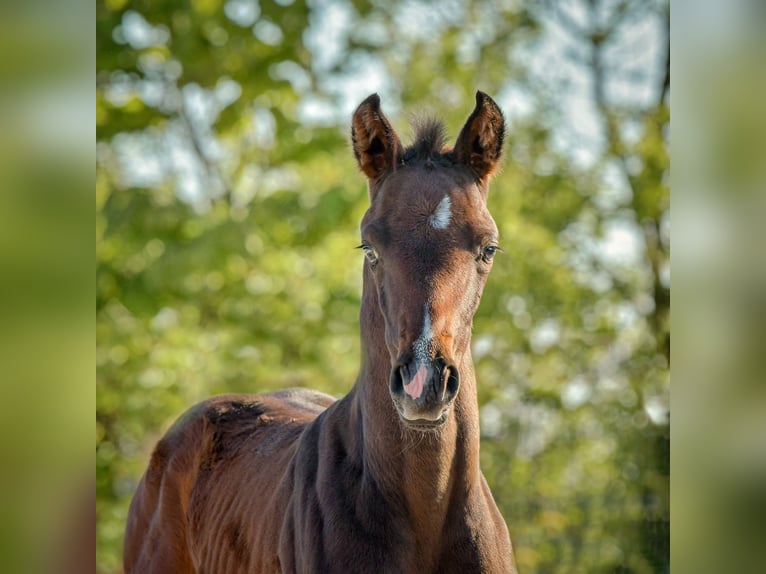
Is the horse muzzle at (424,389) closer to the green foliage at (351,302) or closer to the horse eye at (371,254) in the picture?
the horse eye at (371,254)

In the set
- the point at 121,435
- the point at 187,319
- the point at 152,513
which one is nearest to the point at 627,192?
the point at 187,319

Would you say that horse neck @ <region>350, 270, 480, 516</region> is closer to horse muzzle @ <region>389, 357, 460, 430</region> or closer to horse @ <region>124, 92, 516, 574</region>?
horse @ <region>124, 92, 516, 574</region>

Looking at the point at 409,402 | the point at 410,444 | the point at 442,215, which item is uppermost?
the point at 442,215

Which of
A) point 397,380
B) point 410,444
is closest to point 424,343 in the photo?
point 397,380

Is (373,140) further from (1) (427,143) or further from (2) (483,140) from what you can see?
(2) (483,140)

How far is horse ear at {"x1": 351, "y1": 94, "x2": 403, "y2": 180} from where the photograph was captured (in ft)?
9.54

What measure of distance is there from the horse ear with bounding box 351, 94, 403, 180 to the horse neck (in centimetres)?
48

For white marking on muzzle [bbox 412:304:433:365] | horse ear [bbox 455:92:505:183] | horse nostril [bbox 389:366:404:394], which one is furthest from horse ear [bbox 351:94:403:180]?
horse nostril [bbox 389:366:404:394]

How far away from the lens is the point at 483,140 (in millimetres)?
2955

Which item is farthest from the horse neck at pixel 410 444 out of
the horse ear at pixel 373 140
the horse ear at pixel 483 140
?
the horse ear at pixel 483 140

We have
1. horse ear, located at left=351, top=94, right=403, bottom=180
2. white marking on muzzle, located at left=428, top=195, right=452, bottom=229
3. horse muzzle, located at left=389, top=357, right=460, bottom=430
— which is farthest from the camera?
horse ear, located at left=351, top=94, right=403, bottom=180

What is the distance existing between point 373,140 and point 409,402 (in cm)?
114

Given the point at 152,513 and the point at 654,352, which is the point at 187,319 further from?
the point at 152,513

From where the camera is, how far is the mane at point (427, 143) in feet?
9.55
